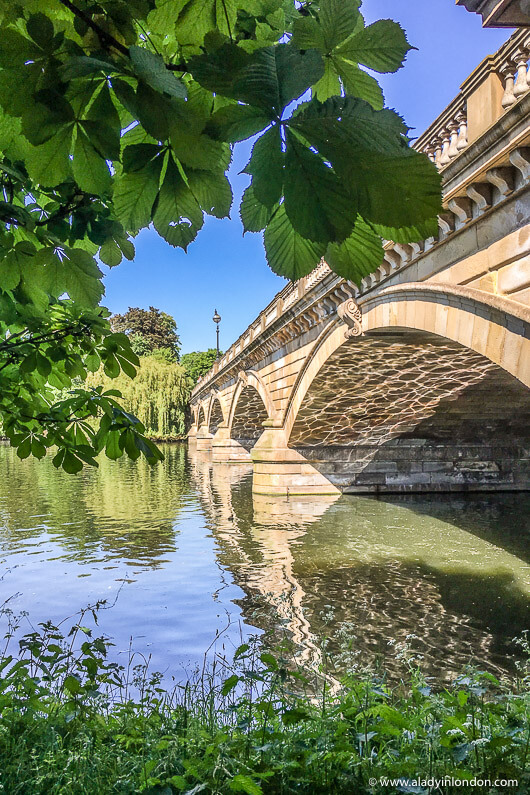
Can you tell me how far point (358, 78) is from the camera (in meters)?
0.96

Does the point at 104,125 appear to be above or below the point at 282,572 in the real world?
above

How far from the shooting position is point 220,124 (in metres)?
0.81

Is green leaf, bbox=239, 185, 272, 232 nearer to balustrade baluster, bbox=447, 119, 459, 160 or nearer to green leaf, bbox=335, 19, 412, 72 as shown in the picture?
green leaf, bbox=335, 19, 412, 72

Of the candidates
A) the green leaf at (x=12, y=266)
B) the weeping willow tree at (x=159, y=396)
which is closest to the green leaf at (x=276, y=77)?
the green leaf at (x=12, y=266)

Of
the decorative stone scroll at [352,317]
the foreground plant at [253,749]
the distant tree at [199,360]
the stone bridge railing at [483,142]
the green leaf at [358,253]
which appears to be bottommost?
the foreground plant at [253,749]

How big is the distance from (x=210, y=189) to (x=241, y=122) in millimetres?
359

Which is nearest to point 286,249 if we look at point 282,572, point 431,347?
point 282,572

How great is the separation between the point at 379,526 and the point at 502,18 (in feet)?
32.7

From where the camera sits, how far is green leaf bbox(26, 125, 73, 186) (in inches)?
38.7

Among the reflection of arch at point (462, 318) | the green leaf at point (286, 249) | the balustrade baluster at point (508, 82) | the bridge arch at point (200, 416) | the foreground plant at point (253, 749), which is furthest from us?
the bridge arch at point (200, 416)

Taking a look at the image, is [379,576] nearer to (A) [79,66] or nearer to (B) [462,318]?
(B) [462,318]

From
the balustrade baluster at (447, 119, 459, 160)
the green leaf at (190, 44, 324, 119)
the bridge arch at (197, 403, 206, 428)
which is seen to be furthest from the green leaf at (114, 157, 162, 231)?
the bridge arch at (197, 403, 206, 428)

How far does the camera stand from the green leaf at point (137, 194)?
1076mm

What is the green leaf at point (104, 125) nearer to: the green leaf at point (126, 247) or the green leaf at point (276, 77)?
the green leaf at point (276, 77)
